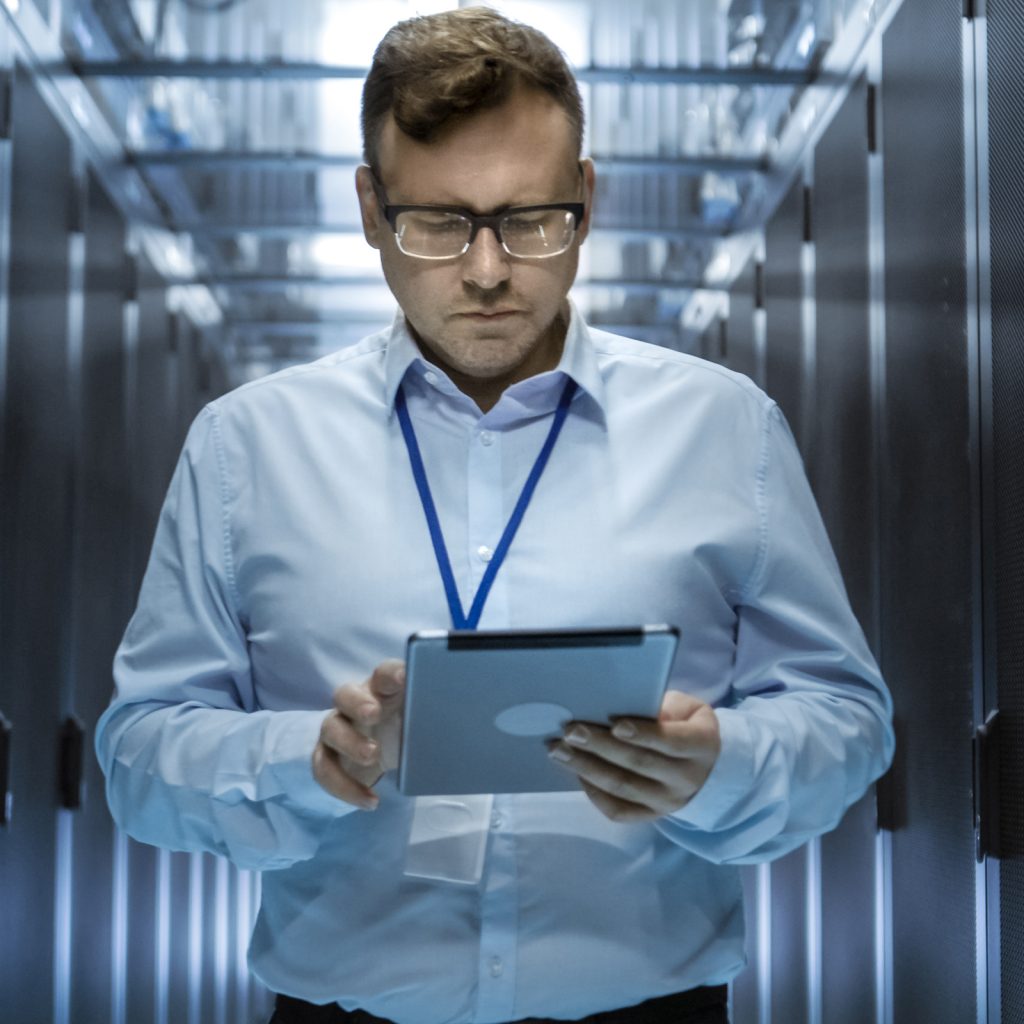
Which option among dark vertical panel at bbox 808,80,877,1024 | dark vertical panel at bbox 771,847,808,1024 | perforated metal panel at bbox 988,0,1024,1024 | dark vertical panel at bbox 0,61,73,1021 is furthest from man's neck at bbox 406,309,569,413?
dark vertical panel at bbox 771,847,808,1024

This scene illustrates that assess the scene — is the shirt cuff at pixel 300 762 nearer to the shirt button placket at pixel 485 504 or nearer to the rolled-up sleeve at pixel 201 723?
the rolled-up sleeve at pixel 201 723

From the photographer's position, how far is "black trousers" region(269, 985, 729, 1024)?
1.67m

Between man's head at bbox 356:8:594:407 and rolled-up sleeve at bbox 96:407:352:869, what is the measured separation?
326 mm

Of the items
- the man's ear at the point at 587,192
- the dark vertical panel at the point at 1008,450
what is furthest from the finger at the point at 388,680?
the dark vertical panel at the point at 1008,450

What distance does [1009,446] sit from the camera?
8.50 ft

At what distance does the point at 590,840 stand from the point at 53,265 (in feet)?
9.62

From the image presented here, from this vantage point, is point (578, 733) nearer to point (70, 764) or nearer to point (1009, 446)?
point (1009, 446)

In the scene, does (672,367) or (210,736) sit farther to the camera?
(672,367)

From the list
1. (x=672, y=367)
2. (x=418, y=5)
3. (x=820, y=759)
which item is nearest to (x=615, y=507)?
(x=672, y=367)

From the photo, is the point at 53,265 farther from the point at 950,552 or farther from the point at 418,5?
the point at 950,552

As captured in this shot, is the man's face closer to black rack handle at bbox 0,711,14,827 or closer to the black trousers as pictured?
the black trousers

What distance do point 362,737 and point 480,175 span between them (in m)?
0.73

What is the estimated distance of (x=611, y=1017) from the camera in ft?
5.46

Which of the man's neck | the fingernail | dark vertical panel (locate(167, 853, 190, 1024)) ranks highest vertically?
the man's neck
